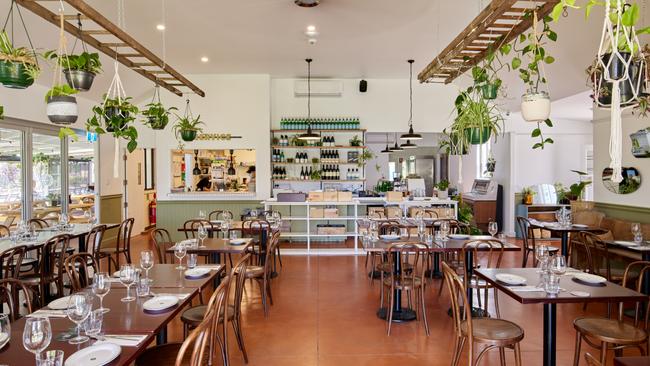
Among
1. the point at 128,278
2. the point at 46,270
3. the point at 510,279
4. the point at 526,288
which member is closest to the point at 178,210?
the point at 46,270

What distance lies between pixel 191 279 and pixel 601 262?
605cm

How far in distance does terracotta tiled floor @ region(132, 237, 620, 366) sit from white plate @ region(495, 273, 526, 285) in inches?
32.9

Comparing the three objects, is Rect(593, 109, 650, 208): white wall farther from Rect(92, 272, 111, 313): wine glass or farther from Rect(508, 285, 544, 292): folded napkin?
Rect(92, 272, 111, 313): wine glass

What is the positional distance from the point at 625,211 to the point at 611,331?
439 cm

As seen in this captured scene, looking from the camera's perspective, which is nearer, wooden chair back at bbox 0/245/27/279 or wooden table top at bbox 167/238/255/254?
wooden chair back at bbox 0/245/27/279

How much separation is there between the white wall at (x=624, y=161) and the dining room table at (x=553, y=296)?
3.89 metres

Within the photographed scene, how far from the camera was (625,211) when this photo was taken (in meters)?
6.39

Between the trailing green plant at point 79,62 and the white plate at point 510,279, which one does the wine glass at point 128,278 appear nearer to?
the trailing green plant at point 79,62

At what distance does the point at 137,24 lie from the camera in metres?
6.27

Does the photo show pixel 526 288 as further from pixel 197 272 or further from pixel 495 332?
pixel 197 272

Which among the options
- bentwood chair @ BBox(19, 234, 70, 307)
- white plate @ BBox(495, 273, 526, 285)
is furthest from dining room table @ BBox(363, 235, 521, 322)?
bentwood chair @ BBox(19, 234, 70, 307)

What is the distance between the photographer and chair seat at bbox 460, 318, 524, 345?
2797mm

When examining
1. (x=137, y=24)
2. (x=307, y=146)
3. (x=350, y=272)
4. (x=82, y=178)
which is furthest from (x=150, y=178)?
(x=350, y=272)

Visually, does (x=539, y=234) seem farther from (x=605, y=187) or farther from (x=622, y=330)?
(x=622, y=330)
